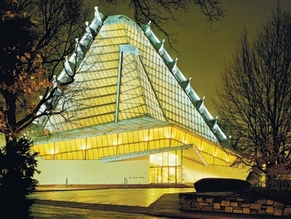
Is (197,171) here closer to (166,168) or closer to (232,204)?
(166,168)

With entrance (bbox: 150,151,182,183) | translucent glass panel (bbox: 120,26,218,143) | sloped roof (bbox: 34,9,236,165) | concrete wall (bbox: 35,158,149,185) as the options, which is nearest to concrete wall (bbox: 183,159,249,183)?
entrance (bbox: 150,151,182,183)

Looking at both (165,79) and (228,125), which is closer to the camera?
(228,125)

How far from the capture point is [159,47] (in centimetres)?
7469

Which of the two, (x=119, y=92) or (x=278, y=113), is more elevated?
(x=119, y=92)

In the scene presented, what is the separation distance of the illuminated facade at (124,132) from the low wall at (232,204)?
2637 cm

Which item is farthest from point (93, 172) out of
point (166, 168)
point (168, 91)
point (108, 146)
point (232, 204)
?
point (232, 204)

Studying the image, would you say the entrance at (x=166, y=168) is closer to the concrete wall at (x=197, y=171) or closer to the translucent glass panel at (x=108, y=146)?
the translucent glass panel at (x=108, y=146)

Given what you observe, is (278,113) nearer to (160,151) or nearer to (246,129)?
(246,129)

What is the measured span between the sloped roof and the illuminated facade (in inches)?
4.0

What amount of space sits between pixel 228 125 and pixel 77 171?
25.3 m

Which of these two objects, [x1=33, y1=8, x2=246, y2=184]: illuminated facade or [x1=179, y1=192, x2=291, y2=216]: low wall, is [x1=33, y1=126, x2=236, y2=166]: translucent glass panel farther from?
[x1=179, y1=192, x2=291, y2=216]: low wall

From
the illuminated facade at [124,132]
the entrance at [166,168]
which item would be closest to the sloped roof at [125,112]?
the illuminated facade at [124,132]

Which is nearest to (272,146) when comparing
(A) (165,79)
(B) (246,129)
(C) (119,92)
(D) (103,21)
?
(B) (246,129)

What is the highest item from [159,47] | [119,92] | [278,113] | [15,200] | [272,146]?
[159,47]
